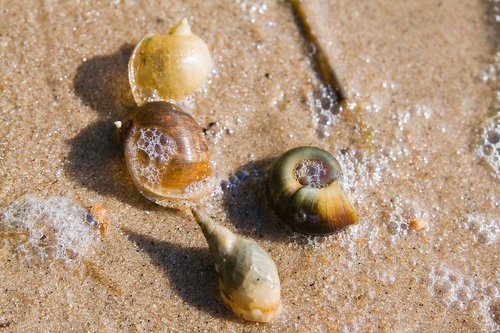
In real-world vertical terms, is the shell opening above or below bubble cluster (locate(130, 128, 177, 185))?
below

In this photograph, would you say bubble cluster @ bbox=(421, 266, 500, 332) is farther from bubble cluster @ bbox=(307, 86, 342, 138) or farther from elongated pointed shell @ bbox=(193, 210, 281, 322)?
bubble cluster @ bbox=(307, 86, 342, 138)

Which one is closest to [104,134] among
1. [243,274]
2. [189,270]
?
[189,270]

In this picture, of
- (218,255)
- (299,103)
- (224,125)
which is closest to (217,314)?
(218,255)

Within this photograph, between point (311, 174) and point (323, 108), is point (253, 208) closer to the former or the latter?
point (311, 174)

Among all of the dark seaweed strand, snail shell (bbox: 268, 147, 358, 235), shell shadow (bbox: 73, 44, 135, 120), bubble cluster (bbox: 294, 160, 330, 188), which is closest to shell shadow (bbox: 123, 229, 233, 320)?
snail shell (bbox: 268, 147, 358, 235)

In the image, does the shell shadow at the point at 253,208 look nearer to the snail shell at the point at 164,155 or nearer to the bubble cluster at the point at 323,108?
the snail shell at the point at 164,155

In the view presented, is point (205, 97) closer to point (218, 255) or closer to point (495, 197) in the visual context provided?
point (218, 255)
